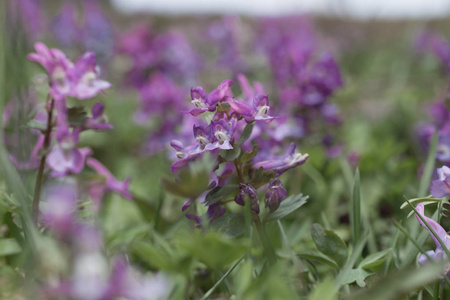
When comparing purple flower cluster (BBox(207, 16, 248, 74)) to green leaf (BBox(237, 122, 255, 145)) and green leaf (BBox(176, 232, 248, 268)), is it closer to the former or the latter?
green leaf (BBox(237, 122, 255, 145))

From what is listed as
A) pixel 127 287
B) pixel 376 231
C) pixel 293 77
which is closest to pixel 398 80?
pixel 293 77

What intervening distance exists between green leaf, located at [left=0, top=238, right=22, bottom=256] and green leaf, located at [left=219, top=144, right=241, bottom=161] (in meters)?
0.62

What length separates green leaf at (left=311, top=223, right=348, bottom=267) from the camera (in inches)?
48.4

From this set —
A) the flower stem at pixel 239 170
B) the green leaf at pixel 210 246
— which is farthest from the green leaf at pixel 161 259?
the flower stem at pixel 239 170

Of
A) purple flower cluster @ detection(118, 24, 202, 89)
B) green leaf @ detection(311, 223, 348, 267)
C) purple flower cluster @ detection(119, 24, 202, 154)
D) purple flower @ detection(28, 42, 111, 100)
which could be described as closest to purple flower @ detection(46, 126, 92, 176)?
purple flower @ detection(28, 42, 111, 100)

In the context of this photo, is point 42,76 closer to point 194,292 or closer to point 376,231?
point 194,292

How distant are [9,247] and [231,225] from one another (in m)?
0.61

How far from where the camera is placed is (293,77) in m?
2.58

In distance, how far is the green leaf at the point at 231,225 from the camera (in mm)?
1124

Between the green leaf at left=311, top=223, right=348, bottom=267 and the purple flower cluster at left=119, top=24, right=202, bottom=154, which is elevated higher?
the green leaf at left=311, top=223, right=348, bottom=267

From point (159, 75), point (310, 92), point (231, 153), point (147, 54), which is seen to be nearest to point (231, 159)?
point (231, 153)

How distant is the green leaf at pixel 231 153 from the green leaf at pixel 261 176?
8 centimetres

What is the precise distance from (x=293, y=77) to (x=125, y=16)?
9.77m

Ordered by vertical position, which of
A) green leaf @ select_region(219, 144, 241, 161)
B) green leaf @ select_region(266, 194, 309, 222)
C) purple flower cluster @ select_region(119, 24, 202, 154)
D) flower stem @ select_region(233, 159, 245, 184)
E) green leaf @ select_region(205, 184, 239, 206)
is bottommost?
purple flower cluster @ select_region(119, 24, 202, 154)
